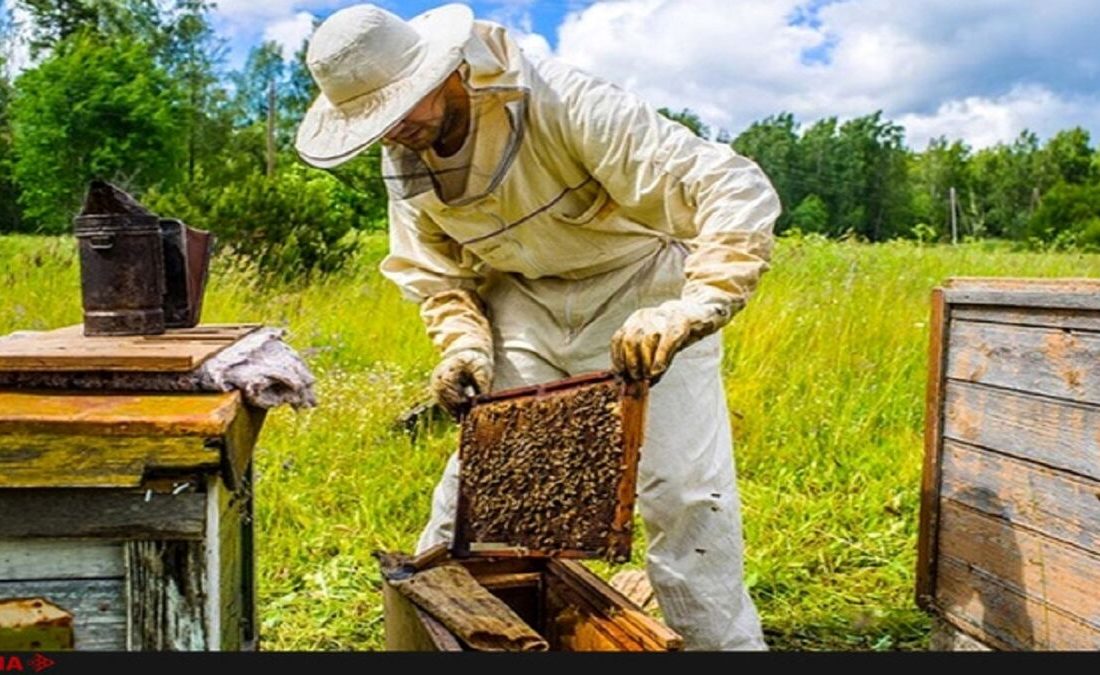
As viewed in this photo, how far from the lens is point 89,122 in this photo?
16266 millimetres

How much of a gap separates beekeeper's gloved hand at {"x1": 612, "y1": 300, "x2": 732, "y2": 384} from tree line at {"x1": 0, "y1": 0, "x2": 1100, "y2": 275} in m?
1.54

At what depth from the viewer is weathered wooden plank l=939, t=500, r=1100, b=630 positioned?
6.16 ft

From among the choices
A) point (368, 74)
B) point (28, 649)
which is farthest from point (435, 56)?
point (28, 649)

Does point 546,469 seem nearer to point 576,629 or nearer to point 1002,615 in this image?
point 576,629

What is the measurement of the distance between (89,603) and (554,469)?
0.82 meters

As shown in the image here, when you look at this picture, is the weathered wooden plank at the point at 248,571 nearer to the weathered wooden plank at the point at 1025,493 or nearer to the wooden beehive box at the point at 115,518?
the wooden beehive box at the point at 115,518

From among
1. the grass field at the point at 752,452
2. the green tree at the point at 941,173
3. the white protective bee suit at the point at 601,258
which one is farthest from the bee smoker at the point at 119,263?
the green tree at the point at 941,173

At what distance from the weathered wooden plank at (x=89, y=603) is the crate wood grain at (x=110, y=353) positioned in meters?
0.33

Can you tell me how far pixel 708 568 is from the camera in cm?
211

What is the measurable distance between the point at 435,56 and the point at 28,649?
118 cm

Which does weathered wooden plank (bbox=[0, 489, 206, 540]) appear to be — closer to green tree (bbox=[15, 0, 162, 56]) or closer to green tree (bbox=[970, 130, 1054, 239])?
green tree (bbox=[15, 0, 162, 56])

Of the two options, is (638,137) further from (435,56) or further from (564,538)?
(564,538)

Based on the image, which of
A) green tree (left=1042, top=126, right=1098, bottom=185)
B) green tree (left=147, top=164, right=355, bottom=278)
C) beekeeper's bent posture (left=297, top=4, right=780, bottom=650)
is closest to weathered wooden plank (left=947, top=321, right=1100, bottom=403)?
beekeeper's bent posture (left=297, top=4, right=780, bottom=650)

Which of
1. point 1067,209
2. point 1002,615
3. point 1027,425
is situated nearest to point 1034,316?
point 1027,425
